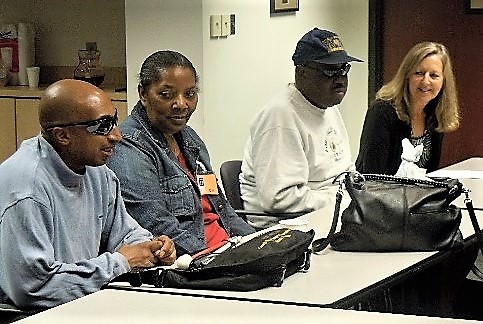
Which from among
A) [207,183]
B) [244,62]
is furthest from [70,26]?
[207,183]

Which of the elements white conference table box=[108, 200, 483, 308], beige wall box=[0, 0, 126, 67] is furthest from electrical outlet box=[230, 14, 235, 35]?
white conference table box=[108, 200, 483, 308]

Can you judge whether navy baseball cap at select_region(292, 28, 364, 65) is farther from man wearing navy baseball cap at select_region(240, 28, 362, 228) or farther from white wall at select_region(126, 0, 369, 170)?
white wall at select_region(126, 0, 369, 170)

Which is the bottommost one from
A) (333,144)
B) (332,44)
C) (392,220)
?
(392,220)

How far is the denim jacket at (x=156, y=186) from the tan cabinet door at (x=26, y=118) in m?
2.69

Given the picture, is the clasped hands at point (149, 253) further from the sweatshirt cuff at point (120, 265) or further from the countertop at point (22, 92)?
the countertop at point (22, 92)

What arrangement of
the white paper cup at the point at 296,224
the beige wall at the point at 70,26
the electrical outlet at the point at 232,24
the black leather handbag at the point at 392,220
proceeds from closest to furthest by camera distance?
1. the black leather handbag at the point at 392,220
2. the white paper cup at the point at 296,224
3. the electrical outlet at the point at 232,24
4. the beige wall at the point at 70,26

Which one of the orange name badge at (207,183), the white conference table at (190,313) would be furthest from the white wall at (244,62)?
the white conference table at (190,313)

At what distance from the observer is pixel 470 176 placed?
423 centimetres

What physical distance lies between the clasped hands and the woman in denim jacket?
294 millimetres

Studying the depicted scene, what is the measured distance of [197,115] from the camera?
509cm

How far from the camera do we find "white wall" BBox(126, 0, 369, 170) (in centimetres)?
494

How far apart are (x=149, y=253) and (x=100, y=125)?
386 millimetres

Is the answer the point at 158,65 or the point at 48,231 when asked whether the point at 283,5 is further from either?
the point at 48,231

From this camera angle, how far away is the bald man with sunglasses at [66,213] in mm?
2471
